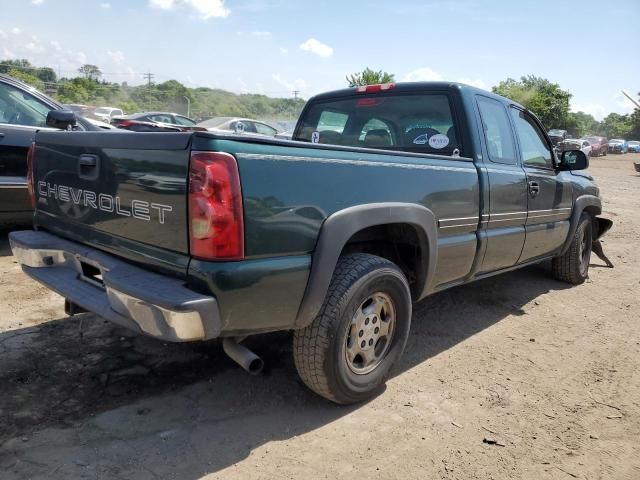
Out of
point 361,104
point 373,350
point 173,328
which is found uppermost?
point 361,104

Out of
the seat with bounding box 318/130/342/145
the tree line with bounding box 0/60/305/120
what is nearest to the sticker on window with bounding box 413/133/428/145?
the seat with bounding box 318/130/342/145

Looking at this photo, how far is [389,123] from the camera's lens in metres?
3.85

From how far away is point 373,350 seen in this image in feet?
9.42

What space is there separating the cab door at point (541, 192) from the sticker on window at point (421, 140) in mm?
1000

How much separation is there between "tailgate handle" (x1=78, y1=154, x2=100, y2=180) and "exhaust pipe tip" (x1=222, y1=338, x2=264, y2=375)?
1061mm

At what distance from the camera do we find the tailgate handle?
2479 millimetres

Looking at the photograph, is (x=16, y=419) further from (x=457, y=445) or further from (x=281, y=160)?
(x=457, y=445)

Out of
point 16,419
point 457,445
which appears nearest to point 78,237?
point 16,419

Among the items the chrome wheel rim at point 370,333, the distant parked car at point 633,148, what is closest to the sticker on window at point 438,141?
the chrome wheel rim at point 370,333

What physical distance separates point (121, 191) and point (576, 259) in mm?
4769

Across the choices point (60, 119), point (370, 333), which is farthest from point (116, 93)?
point (370, 333)

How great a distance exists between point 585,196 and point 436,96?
8.22 feet

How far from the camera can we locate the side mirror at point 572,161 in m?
4.68

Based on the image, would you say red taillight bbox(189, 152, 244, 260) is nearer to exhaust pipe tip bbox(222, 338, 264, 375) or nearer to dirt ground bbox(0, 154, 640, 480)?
exhaust pipe tip bbox(222, 338, 264, 375)
